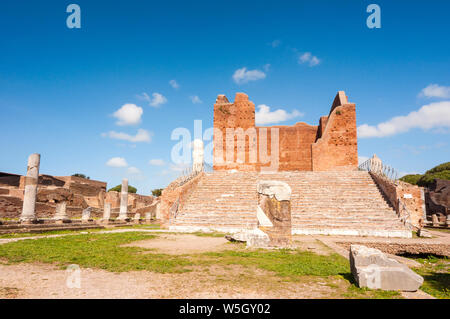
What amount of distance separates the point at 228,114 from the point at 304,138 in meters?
7.20

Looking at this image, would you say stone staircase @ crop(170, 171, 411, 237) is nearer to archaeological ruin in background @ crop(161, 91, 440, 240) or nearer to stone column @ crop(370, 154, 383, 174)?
archaeological ruin in background @ crop(161, 91, 440, 240)

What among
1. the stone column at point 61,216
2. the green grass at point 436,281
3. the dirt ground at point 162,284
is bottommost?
the green grass at point 436,281

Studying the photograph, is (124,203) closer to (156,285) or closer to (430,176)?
(156,285)

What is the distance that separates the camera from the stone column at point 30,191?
13206 millimetres

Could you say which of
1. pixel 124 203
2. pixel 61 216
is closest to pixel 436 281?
pixel 61 216

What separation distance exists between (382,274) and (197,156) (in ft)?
56.5

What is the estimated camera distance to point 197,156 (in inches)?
806

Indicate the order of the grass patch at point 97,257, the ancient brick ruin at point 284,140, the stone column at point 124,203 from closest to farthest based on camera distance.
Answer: the grass patch at point 97,257 < the stone column at point 124,203 < the ancient brick ruin at point 284,140

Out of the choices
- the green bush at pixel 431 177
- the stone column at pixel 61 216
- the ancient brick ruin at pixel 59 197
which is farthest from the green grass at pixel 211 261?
the green bush at pixel 431 177

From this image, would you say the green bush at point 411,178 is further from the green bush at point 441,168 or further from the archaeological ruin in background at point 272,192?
the archaeological ruin in background at point 272,192

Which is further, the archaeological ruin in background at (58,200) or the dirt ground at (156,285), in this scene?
the archaeological ruin in background at (58,200)

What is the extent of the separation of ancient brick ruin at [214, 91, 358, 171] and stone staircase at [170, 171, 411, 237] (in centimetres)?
561

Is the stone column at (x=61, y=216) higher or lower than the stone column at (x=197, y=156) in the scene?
lower

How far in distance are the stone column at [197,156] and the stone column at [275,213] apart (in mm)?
11026
